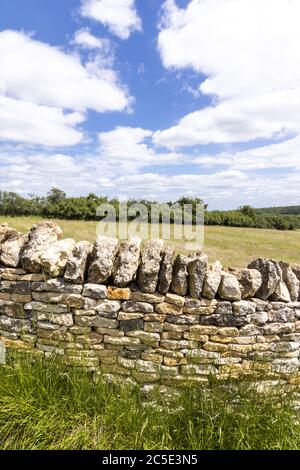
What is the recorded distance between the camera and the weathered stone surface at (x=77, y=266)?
10.2 ft

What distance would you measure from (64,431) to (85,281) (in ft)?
4.49

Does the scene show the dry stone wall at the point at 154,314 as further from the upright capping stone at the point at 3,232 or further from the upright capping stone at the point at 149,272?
the upright capping stone at the point at 3,232

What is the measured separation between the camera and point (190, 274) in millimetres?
3098

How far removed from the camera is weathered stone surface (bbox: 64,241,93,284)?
310cm

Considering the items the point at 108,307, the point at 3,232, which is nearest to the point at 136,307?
the point at 108,307

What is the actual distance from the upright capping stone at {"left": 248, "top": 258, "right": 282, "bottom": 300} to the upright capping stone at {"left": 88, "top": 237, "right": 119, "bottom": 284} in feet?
5.39

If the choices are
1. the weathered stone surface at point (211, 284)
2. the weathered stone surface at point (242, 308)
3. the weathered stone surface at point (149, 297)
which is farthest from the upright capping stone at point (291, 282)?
the weathered stone surface at point (149, 297)

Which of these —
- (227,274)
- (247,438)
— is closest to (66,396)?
(247,438)

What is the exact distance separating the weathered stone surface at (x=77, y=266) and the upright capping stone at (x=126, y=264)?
1.12 ft

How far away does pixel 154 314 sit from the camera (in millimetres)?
3078

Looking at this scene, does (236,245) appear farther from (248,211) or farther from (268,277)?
(268,277)

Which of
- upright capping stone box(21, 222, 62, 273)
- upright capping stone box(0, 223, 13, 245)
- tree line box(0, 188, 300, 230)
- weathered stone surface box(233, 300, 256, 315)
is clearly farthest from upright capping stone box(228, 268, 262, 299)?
tree line box(0, 188, 300, 230)

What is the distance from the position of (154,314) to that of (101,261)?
0.79 meters

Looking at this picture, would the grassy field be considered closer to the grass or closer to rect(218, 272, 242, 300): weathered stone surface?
rect(218, 272, 242, 300): weathered stone surface
